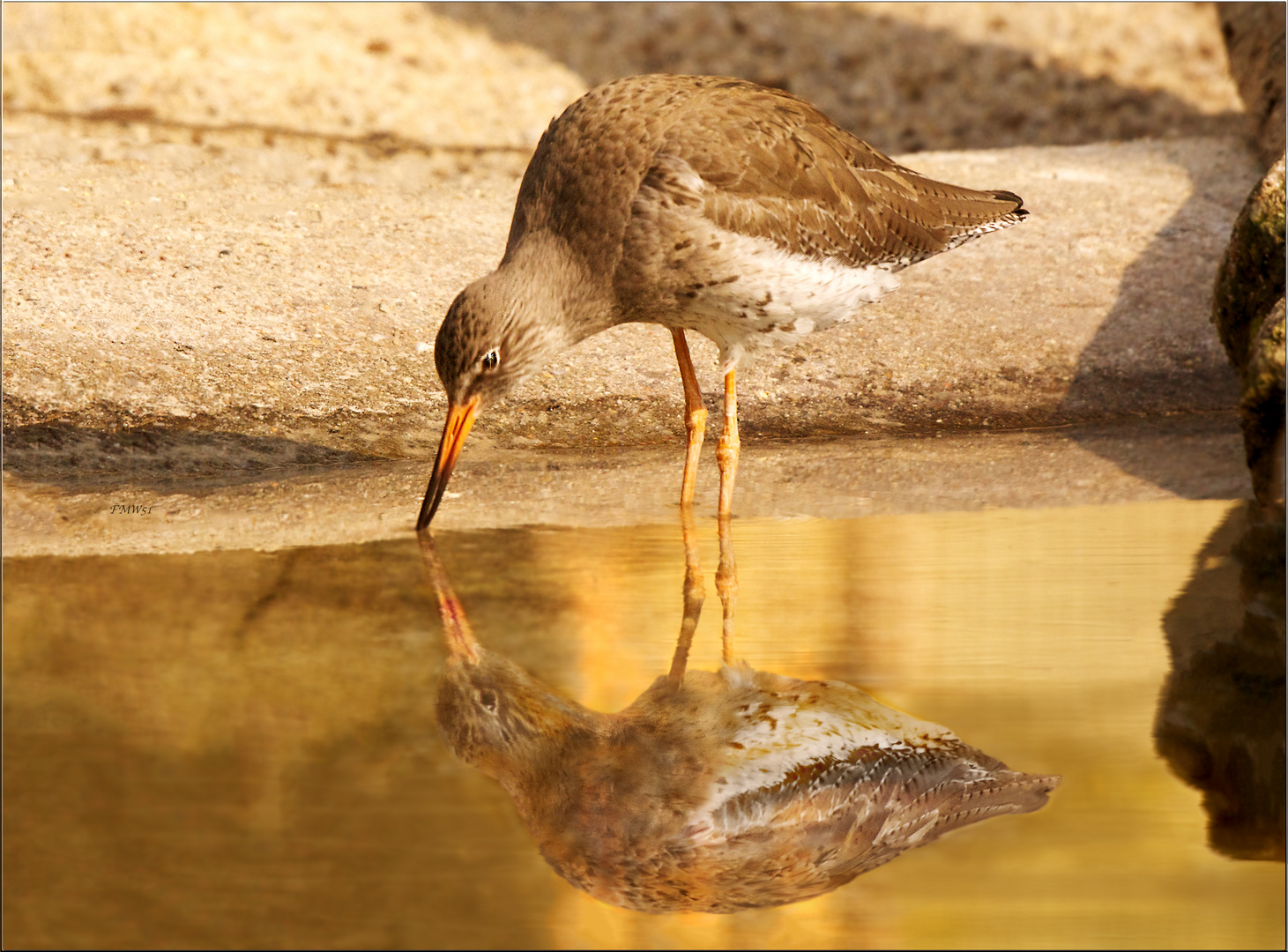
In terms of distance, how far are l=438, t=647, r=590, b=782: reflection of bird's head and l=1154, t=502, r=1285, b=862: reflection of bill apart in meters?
1.55

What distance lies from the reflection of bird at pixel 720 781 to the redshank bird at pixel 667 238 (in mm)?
1306

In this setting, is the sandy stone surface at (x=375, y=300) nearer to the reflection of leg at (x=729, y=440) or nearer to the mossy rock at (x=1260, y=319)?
the mossy rock at (x=1260, y=319)

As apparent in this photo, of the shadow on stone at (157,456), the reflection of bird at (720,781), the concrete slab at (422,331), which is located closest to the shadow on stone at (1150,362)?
the concrete slab at (422,331)

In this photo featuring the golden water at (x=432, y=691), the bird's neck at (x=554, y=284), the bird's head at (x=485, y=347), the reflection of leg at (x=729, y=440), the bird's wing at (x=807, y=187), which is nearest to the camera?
the golden water at (x=432, y=691)

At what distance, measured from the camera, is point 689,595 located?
428 cm

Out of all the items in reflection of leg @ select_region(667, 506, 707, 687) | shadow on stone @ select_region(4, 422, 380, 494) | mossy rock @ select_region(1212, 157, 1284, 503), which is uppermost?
mossy rock @ select_region(1212, 157, 1284, 503)

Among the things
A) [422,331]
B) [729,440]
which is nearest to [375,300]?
[422,331]

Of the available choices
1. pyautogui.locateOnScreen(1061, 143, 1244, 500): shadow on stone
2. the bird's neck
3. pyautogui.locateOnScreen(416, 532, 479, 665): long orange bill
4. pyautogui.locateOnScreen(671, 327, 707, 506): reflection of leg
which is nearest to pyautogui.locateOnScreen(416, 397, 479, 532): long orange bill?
pyautogui.locateOnScreen(416, 532, 479, 665): long orange bill

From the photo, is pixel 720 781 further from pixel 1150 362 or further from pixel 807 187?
pixel 1150 362

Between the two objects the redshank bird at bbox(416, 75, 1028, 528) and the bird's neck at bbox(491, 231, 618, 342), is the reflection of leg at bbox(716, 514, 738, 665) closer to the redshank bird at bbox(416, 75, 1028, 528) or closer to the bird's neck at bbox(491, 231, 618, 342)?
the redshank bird at bbox(416, 75, 1028, 528)

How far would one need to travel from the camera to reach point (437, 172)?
10250 mm

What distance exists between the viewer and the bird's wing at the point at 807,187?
4637mm

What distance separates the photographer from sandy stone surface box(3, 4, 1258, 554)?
577 cm

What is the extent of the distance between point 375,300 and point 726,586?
115 inches
